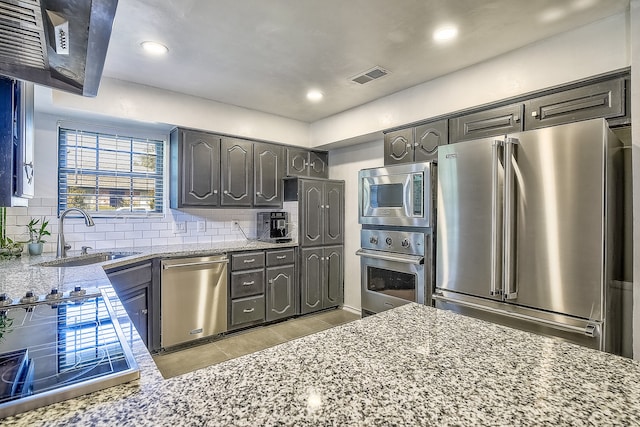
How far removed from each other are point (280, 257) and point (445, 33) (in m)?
2.73

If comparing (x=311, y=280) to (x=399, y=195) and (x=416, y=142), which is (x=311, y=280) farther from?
(x=416, y=142)

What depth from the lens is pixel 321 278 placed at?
13.9ft

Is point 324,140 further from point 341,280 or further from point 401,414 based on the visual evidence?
point 401,414

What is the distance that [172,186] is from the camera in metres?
3.57

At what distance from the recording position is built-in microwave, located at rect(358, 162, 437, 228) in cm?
268

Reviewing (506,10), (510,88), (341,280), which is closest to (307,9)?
(506,10)

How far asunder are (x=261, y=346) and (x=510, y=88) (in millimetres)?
3089

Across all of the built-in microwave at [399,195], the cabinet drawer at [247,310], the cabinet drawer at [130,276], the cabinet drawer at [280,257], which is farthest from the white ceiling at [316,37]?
the cabinet drawer at [247,310]

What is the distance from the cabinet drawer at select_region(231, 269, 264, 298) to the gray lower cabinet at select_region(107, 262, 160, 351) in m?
0.77

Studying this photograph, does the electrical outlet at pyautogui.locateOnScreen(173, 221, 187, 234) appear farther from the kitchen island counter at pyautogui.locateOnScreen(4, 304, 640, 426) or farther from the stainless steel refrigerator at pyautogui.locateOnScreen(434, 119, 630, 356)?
the kitchen island counter at pyautogui.locateOnScreen(4, 304, 640, 426)

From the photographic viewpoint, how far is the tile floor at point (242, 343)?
111 inches

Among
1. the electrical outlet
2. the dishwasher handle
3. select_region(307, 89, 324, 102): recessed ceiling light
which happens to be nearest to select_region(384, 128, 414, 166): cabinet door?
select_region(307, 89, 324, 102): recessed ceiling light

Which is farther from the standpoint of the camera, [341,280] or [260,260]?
[341,280]

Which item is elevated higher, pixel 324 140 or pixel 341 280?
pixel 324 140
